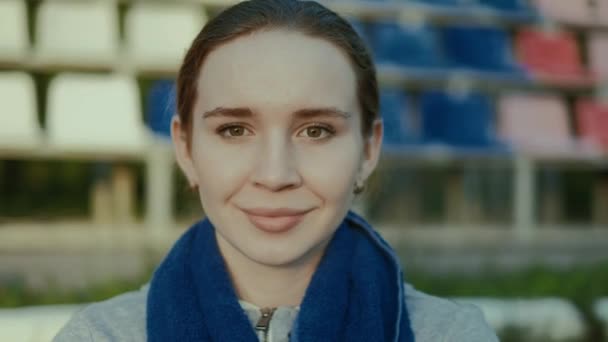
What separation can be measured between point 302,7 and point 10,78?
3.19 m

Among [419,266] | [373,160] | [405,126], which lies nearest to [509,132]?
[405,126]

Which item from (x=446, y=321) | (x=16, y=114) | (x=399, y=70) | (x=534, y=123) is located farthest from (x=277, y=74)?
(x=534, y=123)

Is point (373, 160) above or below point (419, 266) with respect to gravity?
above

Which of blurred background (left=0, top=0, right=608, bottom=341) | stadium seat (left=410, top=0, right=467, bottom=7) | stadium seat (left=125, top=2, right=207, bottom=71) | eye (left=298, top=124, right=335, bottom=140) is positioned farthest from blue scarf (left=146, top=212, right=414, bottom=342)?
stadium seat (left=410, top=0, right=467, bottom=7)

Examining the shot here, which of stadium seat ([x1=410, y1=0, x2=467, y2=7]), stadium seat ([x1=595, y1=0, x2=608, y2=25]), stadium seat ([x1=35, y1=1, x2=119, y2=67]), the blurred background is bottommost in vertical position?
the blurred background

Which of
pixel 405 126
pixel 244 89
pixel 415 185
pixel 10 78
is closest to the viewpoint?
pixel 244 89

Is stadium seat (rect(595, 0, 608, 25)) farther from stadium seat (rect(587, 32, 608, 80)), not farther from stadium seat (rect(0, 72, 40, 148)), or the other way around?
stadium seat (rect(0, 72, 40, 148))

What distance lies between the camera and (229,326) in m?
1.49

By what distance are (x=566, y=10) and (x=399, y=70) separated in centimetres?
134

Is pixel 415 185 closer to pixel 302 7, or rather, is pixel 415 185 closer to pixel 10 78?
pixel 10 78

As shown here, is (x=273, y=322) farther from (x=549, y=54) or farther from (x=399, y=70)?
(x=549, y=54)

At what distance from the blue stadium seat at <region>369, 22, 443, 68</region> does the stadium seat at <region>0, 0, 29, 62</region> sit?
1891 millimetres

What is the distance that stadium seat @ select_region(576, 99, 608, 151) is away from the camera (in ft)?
19.2

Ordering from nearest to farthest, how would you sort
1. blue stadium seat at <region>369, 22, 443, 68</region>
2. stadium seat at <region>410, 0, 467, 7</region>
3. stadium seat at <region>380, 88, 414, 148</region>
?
stadium seat at <region>380, 88, 414, 148</region> → blue stadium seat at <region>369, 22, 443, 68</region> → stadium seat at <region>410, 0, 467, 7</region>
